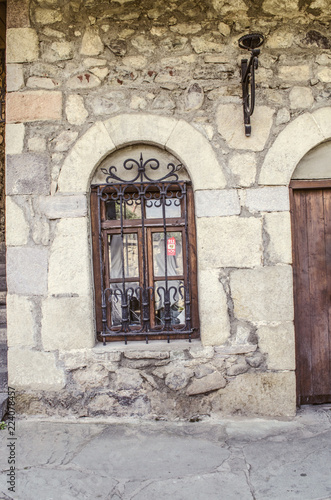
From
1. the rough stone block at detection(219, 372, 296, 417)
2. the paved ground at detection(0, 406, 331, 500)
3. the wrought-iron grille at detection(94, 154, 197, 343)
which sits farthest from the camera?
the wrought-iron grille at detection(94, 154, 197, 343)

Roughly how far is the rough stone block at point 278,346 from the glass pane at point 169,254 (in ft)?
2.85

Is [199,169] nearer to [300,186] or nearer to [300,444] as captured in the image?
[300,186]

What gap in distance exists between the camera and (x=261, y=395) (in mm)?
3055

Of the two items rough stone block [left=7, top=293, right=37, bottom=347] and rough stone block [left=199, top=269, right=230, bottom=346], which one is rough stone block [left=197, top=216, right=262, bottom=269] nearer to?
rough stone block [left=199, top=269, right=230, bottom=346]

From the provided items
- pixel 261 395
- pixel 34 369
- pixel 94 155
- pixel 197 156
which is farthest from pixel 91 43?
pixel 261 395

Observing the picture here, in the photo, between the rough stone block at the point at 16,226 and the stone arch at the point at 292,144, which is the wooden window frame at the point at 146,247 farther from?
the stone arch at the point at 292,144

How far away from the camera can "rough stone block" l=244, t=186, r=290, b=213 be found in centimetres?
306

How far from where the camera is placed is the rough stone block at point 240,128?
3.08m

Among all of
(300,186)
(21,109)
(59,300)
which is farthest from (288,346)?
(21,109)

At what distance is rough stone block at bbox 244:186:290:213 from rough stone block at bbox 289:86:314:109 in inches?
26.9

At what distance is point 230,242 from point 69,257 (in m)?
1.31

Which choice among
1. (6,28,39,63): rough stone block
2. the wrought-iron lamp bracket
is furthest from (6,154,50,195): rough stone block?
the wrought-iron lamp bracket

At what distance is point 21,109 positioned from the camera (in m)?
3.12

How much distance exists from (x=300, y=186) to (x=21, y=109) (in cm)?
239
